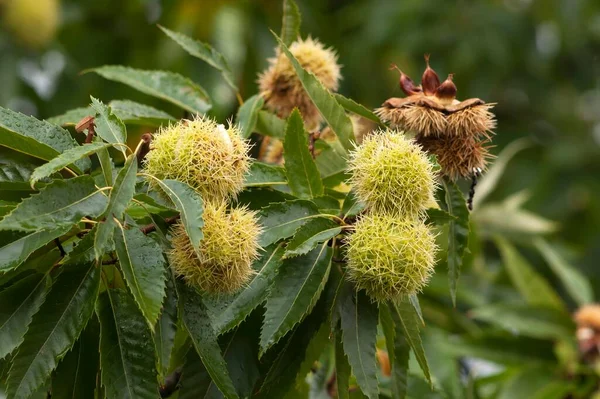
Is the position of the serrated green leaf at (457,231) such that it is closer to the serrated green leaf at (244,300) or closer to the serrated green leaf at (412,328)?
the serrated green leaf at (412,328)

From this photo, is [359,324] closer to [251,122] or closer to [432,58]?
[251,122]

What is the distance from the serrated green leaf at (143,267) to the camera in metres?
1.10

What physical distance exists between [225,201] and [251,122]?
0.41 metres

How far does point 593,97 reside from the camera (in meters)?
6.17

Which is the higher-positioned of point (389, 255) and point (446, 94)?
point (446, 94)

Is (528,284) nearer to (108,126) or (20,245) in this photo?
(108,126)

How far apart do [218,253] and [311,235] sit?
16 cm

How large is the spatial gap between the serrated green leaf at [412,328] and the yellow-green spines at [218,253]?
0.28m

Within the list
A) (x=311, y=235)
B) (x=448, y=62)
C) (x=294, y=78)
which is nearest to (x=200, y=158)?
(x=311, y=235)

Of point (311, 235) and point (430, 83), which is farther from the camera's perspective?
point (430, 83)

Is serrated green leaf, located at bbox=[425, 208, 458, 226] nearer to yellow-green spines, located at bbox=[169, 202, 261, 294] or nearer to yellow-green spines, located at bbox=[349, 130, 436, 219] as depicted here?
yellow-green spines, located at bbox=[349, 130, 436, 219]

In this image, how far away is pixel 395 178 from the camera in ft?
4.11

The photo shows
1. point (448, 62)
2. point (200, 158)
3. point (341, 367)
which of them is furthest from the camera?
point (448, 62)

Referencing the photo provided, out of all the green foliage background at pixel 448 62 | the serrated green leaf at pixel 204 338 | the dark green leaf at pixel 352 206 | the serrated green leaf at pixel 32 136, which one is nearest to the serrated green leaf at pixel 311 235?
the dark green leaf at pixel 352 206
